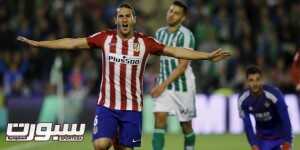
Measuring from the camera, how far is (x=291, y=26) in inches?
832

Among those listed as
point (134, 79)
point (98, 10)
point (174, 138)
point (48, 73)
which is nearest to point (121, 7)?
point (134, 79)

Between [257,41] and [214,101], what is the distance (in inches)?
109

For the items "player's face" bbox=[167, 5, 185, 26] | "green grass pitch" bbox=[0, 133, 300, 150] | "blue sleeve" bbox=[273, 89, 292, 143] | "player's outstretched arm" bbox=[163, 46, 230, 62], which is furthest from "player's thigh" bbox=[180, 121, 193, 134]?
"green grass pitch" bbox=[0, 133, 300, 150]

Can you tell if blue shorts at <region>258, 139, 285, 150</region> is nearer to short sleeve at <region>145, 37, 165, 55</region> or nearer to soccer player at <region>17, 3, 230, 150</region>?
soccer player at <region>17, 3, 230, 150</region>

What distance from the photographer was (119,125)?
1019cm

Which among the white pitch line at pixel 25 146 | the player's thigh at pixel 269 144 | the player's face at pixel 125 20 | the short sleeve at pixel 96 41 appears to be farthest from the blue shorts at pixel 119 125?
the white pitch line at pixel 25 146

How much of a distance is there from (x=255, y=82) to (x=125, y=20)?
1763 millimetres

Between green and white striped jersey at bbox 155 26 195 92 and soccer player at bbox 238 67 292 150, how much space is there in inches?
Answer: 53.0

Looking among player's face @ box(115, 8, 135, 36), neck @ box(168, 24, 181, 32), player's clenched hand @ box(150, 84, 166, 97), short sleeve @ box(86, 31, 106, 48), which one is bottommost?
player's clenched hand @ box(150, 84, 166, 97)

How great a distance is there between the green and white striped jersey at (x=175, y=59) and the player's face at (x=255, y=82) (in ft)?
4.86

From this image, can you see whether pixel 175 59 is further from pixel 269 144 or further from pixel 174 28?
pixel 269 144

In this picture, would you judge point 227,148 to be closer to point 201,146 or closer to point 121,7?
point 201,146

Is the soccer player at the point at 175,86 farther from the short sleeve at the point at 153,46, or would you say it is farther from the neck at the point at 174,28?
the short sleeve at the point at 153,46

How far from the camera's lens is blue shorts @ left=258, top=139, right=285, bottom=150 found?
11094 millimetres
